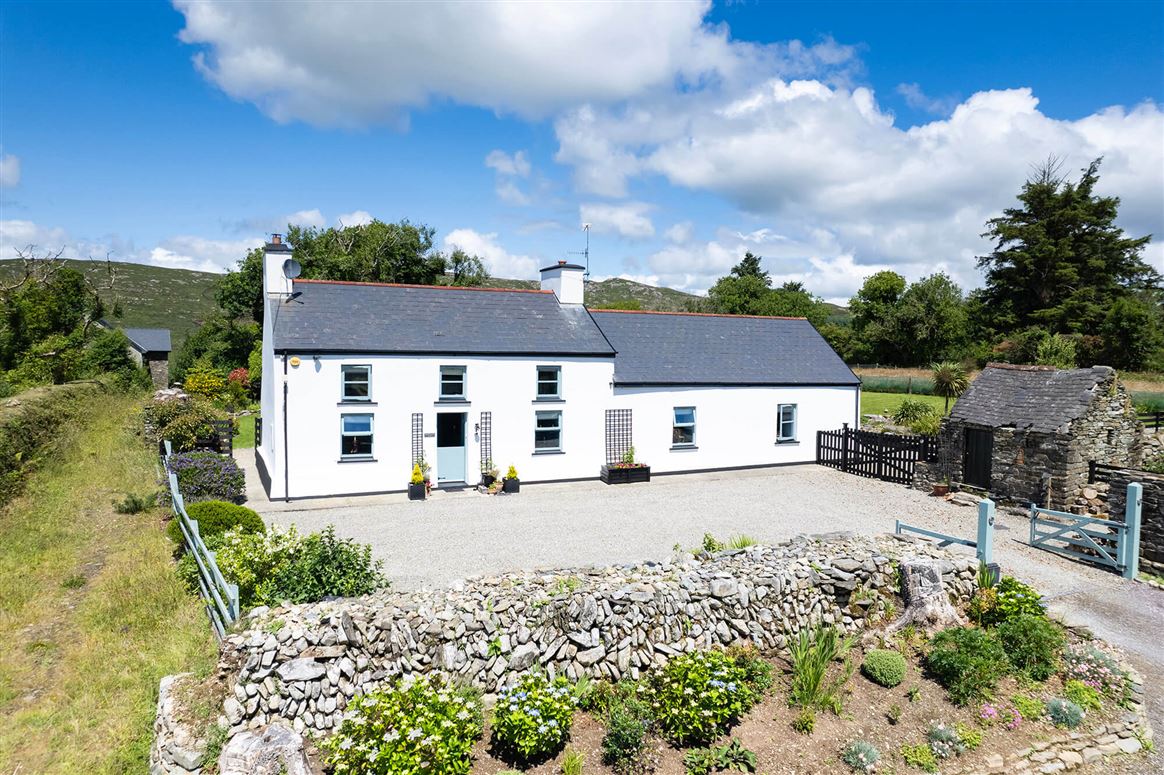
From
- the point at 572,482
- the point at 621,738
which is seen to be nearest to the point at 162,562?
the point at 621,738

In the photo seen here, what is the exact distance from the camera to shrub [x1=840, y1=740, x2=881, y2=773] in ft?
24.7

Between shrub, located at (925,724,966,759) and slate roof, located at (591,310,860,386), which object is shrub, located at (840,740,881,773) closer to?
shrub, located at (925,724,966,759)

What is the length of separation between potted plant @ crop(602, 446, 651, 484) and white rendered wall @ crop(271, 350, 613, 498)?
0.63 meters

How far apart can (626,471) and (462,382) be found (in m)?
6.54

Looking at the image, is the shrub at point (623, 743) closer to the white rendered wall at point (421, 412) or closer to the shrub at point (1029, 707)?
the shrub at point (1029, 707)

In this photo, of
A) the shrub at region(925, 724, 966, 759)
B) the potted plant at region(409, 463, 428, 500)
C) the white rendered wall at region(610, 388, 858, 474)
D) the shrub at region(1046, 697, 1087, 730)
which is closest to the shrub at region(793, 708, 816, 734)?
the shrub at region(925, 724, 966, 759)

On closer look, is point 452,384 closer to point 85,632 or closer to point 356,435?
point 356,435

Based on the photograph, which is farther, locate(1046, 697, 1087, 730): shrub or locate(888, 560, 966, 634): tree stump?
locate(888, 560, 966, 634): tree stump

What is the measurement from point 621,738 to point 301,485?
15.6m

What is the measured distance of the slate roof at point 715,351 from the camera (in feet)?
81.8

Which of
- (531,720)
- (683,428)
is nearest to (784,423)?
(683,428)

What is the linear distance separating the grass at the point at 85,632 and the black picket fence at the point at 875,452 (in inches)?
839

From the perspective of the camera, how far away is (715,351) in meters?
26.8

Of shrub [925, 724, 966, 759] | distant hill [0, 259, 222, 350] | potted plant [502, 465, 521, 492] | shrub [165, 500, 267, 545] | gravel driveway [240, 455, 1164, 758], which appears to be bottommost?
shrub [925, 724, 966, 759]
